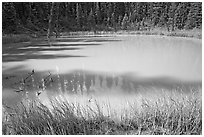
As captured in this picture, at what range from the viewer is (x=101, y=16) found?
47.8m

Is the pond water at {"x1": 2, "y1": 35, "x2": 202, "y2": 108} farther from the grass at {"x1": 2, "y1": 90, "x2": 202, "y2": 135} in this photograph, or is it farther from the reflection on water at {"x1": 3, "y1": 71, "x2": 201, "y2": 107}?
the grass at {"x1": 2, "y1": 90, "x2": 202, "y2": 135}

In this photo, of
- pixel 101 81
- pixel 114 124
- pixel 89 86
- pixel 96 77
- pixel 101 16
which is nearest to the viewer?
pixel 114 124

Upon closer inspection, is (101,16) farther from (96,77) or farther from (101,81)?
(101,81)

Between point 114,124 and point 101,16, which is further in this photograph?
point 101,16

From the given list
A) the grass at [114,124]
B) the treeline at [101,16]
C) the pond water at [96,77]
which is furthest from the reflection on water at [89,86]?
the treeline at [101,16]

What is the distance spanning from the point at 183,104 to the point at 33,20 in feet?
126

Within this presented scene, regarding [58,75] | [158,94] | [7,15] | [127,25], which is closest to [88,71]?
[58,75]

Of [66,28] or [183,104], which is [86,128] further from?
[66,28]

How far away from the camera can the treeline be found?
118 feet

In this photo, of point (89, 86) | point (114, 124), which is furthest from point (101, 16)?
point (114, 124)

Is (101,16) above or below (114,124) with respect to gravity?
above

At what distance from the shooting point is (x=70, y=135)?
3689 mm

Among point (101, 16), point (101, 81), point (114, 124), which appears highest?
point (101, 16)

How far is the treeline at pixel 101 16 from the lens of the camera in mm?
36094
